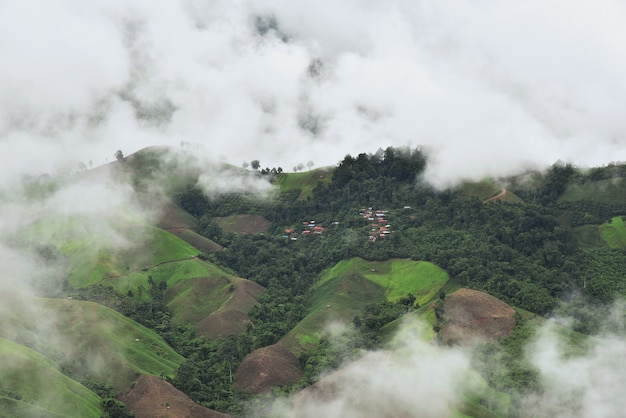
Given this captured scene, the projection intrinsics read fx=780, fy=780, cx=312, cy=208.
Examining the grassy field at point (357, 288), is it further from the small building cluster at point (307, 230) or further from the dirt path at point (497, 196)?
the dirt path at point (497, 196)

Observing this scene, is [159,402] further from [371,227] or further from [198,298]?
[371,227]

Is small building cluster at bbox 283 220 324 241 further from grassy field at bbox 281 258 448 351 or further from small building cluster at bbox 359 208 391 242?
grassy field at bbox 281 258 448 351

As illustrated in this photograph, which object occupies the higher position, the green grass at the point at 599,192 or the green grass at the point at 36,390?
the green grass at the point at 599,192

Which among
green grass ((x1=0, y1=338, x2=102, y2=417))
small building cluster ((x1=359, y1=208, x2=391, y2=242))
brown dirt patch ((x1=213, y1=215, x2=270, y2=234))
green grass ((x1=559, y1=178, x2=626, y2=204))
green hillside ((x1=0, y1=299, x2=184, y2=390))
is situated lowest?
green grass ((x1=0, y1=338, x2=102, y2=417))

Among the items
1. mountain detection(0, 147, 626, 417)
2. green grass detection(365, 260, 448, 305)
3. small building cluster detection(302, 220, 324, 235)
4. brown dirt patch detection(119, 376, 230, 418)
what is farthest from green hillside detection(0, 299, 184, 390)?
small building cluster detection(302, 220, 324, 235)

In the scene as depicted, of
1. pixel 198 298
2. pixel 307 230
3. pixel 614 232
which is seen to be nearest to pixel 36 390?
pixel 198 298

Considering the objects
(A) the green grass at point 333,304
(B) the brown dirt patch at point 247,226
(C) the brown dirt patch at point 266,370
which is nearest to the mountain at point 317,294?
(C) the brown dirt patch at point 266,370
